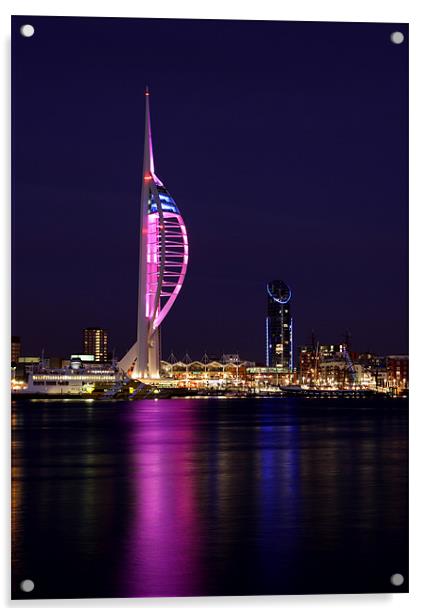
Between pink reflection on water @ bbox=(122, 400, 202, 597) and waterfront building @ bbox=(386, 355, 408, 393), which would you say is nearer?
pink reflection on water @ bbox=(122, 400, 202, 597)

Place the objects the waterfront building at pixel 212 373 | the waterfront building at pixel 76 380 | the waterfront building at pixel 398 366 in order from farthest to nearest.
Result: the waterfront building at pixel 212 373, the waterfront building at pixel 76 380, the waterfront building at pixel 398 366

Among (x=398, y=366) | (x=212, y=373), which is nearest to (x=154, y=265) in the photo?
(x=398, y=366)

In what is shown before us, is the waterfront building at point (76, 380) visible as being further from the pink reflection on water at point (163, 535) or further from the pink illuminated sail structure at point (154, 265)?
the pink reflection on water at point (163, 535)

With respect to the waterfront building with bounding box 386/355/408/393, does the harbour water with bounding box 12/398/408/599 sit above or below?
below

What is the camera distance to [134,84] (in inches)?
252

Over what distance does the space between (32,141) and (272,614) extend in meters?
2.95

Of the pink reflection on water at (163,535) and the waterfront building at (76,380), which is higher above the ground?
the pink reflection on water at (163,535)

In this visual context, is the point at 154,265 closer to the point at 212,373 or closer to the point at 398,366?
the point at 398,366

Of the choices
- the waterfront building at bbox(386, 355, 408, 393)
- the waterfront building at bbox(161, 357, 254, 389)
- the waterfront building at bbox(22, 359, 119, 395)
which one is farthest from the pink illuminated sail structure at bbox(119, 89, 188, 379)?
the waterfront building at bbox(161, 357, 254, 389)

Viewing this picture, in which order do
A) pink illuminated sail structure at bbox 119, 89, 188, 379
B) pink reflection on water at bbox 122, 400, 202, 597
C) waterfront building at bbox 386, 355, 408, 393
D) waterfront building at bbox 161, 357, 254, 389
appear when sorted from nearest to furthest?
pink reflection on water at bbox 122, 400, 202, 597
waterfront building at bbox 386, 355, 408, 393
pink illuminated sail structure at bbox 119, 89, 188, 379
waterfront building at bbox 161, 357, 254, 389

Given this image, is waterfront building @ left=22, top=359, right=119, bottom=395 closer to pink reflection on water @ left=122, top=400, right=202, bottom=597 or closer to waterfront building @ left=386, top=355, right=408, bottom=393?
waterfront building @ left=386, top=355, right=408, bottom=393

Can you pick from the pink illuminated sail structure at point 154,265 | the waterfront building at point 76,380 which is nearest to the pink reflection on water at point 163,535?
the pink illuminated sail structure at point 154,265

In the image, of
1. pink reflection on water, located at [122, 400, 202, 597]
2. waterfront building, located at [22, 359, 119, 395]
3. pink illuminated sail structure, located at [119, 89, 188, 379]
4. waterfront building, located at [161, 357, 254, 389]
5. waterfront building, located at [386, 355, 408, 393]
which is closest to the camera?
pink reflection on water, located at [122, 400, 202, 597]

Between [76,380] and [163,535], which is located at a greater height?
[163,535]
